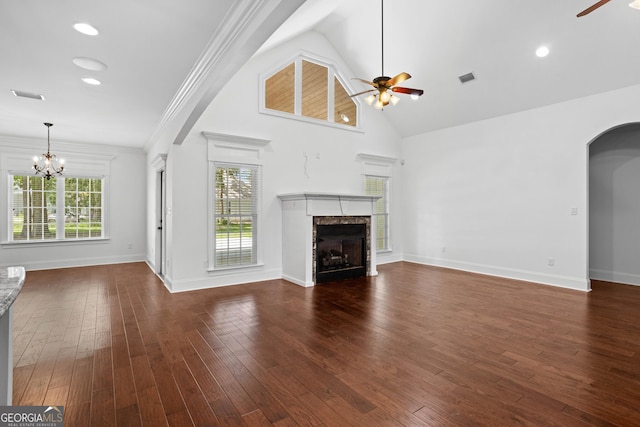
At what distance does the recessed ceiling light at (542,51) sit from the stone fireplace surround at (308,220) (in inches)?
137

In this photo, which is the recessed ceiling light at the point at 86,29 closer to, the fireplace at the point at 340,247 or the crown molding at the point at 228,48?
the crown molding at the point at 228,48

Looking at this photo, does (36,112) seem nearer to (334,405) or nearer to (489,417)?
(334,405)

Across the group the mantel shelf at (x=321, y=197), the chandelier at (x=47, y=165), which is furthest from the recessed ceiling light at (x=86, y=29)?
the chandelier at (x=47, y=165)

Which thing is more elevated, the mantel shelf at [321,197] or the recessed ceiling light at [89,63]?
the recessed ceiling light at [89,63]

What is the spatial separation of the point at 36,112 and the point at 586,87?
8624mm

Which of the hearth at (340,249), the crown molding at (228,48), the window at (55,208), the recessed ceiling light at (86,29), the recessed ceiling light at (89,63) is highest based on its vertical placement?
the recessed ceiling light at (89,63)

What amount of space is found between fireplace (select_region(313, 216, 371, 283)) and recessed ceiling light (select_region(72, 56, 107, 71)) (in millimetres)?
3502

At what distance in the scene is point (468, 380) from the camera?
235 centimetres

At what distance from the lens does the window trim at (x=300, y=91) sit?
5.76 m

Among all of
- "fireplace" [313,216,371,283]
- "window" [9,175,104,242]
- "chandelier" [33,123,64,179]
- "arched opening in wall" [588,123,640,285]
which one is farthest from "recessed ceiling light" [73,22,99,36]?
"arched opening in wall" [588,123,640,285]

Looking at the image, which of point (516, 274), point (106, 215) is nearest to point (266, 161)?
point (106, 215)

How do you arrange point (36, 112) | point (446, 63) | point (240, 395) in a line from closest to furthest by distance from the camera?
point (240, 395) → point (36, 112) → point (446, 63)

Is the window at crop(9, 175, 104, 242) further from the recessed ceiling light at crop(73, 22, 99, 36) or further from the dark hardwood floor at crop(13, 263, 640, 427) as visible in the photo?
the recessed ceiling light at crop(73, 22, 99, 36)

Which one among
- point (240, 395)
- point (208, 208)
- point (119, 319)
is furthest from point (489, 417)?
point (208, 208)
